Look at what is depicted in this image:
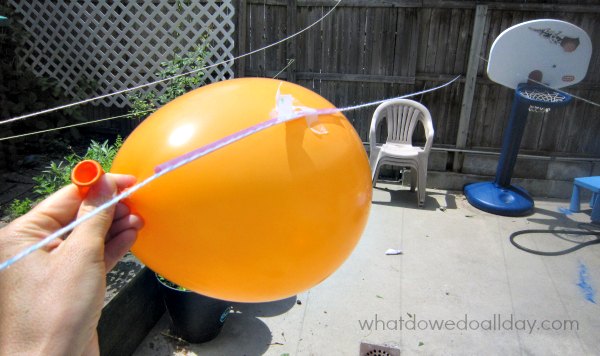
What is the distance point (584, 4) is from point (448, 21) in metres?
1.25

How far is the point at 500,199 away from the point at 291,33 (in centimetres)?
277

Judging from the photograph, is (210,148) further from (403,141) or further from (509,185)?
(509,185)

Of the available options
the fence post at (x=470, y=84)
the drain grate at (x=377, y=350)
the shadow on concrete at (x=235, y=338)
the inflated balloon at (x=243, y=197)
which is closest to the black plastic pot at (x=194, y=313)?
the shadow on concrete at (x=235, y=338)

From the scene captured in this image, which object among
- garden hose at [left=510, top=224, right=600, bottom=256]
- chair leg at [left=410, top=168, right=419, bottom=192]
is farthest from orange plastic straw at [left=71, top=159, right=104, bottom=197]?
chair leg at [left=410, top=168, right=419, bottom=192]

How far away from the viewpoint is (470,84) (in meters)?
4.67

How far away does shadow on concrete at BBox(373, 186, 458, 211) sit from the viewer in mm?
4570

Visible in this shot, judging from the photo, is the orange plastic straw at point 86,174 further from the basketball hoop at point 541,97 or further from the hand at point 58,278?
the basketball hoop at point 541,97

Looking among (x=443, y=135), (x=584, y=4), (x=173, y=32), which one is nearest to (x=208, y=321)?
(x=443, y=135)

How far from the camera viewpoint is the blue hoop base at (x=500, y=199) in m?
4.36

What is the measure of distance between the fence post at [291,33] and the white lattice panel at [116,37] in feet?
2.09

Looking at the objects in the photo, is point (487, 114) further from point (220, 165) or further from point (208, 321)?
point (220, 165)

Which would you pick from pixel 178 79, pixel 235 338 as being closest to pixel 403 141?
pixel 178 79

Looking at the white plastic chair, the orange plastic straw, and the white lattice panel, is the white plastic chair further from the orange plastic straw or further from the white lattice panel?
the orange plastic straw

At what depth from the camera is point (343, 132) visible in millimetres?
1147
